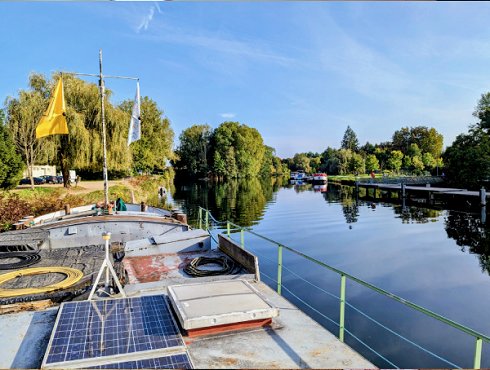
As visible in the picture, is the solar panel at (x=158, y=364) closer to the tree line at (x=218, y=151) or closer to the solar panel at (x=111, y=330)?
Answer: the solar panel at (x=111, y=330)

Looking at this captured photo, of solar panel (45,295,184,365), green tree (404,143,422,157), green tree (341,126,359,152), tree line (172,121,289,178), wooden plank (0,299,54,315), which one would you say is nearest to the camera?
solar panel (45,295,184,365)

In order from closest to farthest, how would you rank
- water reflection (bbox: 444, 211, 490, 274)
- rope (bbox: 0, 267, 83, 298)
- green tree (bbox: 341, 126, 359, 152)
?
rope (bbox: 0, 267, 83, 298) < water reflection (bbox: 444, 211, 490, 274) < green tree (bbox: 341, 126, 359, 152)

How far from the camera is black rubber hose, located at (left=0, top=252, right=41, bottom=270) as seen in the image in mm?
7685

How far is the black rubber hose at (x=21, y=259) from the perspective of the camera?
25.2 feet

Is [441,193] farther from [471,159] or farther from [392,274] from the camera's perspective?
[392,274]

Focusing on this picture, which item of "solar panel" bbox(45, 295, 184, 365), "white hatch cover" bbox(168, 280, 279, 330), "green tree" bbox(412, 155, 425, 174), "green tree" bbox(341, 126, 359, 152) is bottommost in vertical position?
"solar panel" bbox(45, 295, 184, 365)

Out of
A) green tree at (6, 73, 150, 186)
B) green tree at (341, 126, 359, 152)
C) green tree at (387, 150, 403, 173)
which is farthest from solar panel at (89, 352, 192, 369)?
green tree at (341, 126, 359, 152)

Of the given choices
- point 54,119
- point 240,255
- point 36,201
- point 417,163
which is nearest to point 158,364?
point 240,255

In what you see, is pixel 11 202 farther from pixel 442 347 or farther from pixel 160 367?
pixel 442 347

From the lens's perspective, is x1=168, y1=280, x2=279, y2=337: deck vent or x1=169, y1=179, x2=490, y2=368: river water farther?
x1=169, y1=179, x2=490, y2=368: river water

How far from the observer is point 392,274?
12547mm

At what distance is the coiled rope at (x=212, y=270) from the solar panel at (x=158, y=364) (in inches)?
146

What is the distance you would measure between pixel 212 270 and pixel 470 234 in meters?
19.2

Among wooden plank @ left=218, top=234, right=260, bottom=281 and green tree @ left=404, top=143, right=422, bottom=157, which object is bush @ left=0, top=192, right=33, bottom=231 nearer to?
wooden plank @ left=218, top=234, right=260, bottom=281
